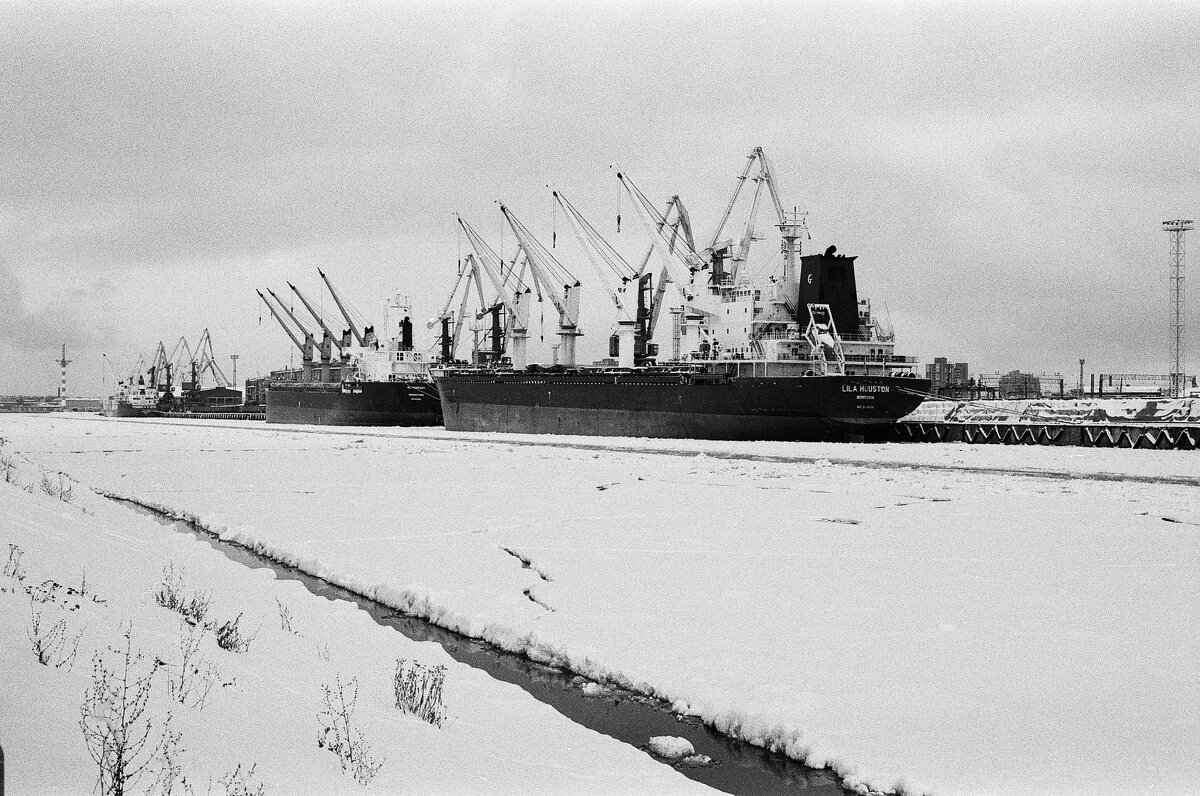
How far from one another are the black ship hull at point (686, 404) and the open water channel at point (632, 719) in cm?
3324

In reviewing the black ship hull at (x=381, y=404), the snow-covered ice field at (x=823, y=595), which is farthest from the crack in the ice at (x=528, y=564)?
the black ship hull at (x=381, y=404)

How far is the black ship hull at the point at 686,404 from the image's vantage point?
138ft

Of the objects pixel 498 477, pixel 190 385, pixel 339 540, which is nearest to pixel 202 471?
pixel 498 477

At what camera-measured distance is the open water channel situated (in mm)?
6652

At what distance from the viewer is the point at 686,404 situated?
46.6m

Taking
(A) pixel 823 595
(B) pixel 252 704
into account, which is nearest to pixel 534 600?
(A) pixel 823 595

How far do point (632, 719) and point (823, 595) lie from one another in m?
3.85

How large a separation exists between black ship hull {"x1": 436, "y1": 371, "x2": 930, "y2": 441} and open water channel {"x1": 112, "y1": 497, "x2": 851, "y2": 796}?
33.2 m

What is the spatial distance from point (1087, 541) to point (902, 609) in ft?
19.1

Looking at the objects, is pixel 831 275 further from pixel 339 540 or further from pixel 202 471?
pixel 339 540

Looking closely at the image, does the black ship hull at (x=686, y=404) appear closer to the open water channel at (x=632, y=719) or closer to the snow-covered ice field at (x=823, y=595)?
the snow-covered ice field at (x=823, y=595)

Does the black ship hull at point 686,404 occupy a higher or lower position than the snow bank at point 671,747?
higher

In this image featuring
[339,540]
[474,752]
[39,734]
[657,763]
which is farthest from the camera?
[339,540]

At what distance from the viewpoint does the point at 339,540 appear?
15344 millimetres
